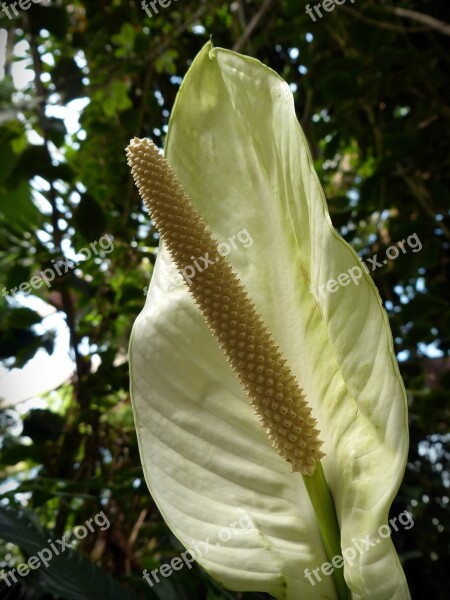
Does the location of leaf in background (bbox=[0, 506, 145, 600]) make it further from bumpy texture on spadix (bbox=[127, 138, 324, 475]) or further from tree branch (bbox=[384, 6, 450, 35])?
tree branch (bbox=[384, 6, 450, 35])

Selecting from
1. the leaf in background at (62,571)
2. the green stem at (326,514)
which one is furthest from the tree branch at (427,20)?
the leaf in background at (62,571)

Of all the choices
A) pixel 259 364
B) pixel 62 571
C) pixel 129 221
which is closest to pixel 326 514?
pixel 259 364

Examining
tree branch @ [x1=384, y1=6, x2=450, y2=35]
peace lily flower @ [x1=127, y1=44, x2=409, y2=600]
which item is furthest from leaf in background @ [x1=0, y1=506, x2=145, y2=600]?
tree branch @ [x1=384, y1=6, x2=450, y2=35]

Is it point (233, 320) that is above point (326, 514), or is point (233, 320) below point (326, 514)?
above

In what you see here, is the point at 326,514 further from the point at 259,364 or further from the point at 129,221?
the point at 129,221

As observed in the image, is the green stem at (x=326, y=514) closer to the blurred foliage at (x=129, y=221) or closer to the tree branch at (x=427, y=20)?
the blurred foliage at (x=129, y=221)
